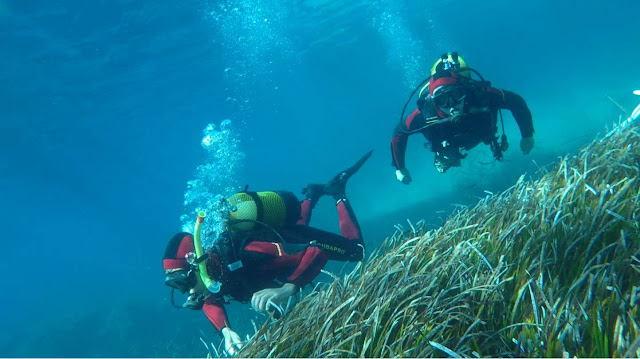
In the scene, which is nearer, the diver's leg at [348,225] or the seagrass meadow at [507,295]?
the seagrass meadow at [507,295]

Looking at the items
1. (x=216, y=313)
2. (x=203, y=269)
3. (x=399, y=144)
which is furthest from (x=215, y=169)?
(x=203, y=269)

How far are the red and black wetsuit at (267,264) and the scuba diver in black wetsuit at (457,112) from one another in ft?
7.90

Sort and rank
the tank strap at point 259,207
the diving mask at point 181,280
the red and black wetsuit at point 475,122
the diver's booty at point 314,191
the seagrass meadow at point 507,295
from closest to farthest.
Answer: the seagrass meadow at point 507,295 → the diving mask at point 181,280 → the tank strap at point 259,207 → the red and black wetsuit at point 475,122 → the diver's booty at point 314,191

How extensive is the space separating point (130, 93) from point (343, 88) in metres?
49.6

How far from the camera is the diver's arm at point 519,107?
18.0 feet

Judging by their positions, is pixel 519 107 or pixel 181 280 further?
pixel 519 107

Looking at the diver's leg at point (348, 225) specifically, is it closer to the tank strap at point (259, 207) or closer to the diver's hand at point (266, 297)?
the tank strap at point (259, 207)

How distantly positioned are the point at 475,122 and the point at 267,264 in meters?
3.73

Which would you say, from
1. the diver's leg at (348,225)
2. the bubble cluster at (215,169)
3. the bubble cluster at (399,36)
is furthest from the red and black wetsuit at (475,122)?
the bubble cluster at (399,36)

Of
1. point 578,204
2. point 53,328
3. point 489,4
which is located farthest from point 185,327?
point 489,4

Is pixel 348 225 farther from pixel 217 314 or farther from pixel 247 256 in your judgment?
pixel 217 314

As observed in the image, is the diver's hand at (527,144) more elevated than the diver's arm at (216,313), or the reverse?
the diver's hand at (527,144)

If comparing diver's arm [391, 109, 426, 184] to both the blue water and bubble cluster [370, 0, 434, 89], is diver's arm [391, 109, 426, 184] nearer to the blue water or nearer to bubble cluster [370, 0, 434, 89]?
the blue water

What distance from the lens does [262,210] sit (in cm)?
411
